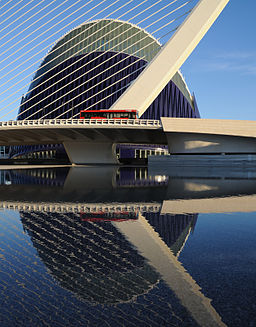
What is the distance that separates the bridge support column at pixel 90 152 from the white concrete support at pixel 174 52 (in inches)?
729

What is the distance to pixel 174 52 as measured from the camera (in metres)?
37.5

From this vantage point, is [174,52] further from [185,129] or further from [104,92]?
[104,92]

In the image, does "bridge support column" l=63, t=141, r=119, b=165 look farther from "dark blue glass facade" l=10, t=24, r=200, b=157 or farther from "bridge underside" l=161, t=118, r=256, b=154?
"dark blue glass facade" l=10, t=24, r=200, b=157

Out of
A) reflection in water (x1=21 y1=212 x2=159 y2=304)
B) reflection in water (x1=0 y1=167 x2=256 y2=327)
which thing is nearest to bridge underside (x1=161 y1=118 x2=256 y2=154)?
reflection in water (x1=0 y1=167 x2=256 y2=327)

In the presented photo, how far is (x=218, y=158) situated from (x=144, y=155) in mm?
39457

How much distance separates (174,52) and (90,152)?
25225mm

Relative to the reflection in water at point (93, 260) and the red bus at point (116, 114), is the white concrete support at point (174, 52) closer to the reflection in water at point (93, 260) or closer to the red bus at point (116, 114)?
the red bus at point (116, 114)

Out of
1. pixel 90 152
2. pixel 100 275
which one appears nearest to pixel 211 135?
pixel 90 152

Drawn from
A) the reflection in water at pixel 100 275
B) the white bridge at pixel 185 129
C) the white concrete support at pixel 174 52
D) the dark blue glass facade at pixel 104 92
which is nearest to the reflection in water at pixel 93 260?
the reflection in water at pixel 100 275

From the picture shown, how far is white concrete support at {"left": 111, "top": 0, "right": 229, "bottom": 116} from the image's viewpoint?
123 feet

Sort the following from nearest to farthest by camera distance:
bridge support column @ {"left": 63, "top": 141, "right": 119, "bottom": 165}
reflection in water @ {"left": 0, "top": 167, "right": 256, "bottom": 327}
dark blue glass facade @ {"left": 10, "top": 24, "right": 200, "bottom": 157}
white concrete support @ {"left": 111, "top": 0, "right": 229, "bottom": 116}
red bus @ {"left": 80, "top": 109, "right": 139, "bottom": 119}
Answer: reflection in water @ {"left": 0, "top": 167, "right": 256, "bottom": 327}, white concrete support @ {"left": 111, "top": 0, "right": 229, "bottom": 116}, red bus @ {"left": 80, "top": 109, "right": 139, "bottom": 119}, bridge support column @ {"left": 63, "top": 141, "right": 119, "bottom": 165}, dark blue glass facade @ {"left": 10, "top": 24, "right": 200, "bottom": 157}

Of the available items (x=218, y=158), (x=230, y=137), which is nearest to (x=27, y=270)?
(x=218, y=158)

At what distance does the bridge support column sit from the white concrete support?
1851 cm

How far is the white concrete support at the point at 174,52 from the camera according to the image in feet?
123
